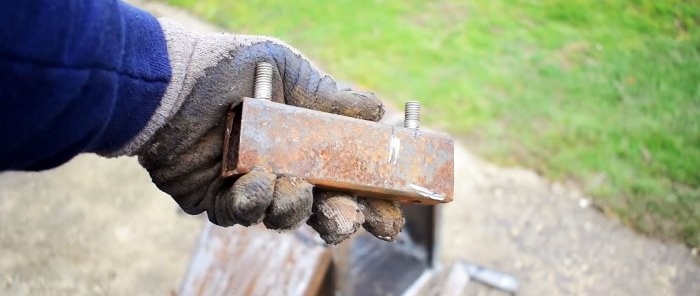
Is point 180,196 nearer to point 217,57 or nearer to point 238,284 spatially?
point 217,57

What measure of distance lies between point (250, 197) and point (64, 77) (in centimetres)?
41

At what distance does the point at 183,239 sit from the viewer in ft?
10.3

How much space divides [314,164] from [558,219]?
2.34m

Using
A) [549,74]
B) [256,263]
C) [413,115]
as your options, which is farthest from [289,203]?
[549,74]

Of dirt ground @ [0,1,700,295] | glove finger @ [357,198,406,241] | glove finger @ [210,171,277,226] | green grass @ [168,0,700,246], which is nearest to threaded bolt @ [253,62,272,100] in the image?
glove finger @ [210,171,277,226]

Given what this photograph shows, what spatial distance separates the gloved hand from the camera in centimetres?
134

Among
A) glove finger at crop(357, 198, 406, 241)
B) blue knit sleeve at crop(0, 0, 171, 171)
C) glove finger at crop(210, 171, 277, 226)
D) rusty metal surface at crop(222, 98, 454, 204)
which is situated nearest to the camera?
blue knit sleeve at crop(0, 0, 171, 171)

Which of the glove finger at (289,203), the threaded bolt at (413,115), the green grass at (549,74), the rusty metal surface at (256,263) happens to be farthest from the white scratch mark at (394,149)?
the green grass at (549,74)

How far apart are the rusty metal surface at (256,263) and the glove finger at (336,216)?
2.49ft

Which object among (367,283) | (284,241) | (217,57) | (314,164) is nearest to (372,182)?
(314,164)

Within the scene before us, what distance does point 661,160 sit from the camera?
11.4ft

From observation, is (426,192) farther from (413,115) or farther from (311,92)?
(311,92)

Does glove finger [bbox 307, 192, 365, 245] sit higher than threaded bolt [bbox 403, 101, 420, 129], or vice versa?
threaded bolt [bbox 403, 101, 420, 129]

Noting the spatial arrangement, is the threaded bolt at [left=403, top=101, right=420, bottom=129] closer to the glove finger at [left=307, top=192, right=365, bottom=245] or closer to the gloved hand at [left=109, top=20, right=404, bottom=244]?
the gloved hand at [left=109, top=20, right=404, bottom=244]
